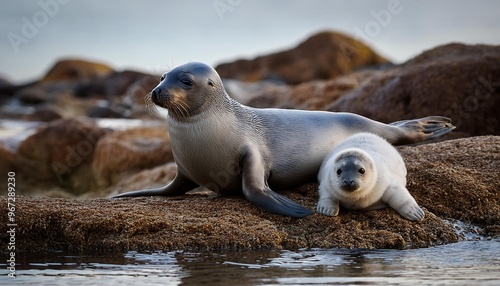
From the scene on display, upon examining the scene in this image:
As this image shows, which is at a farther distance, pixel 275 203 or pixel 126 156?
pixel 126 156

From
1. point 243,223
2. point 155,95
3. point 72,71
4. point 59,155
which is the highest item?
point 72,71

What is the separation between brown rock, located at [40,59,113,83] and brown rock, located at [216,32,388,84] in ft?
56.7

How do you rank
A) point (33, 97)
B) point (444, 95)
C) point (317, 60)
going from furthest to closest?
1. point (33, 97)
2. point (317, 60)
3. point (444, 95)

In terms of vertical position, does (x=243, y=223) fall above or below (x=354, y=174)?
below

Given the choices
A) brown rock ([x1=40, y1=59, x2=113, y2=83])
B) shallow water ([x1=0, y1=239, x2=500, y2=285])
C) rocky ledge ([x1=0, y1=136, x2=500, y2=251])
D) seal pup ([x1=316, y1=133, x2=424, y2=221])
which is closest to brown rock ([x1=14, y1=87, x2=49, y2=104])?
brown rock ([x1=40, y1=59, x2=113, y2=83])

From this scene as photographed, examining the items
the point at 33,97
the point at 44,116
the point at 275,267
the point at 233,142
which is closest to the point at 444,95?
the point at 233,142

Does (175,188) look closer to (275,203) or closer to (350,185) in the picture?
(275,203)

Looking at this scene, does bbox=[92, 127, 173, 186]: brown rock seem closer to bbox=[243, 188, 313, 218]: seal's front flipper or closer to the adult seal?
the adult seal

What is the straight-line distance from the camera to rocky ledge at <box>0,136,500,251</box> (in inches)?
239

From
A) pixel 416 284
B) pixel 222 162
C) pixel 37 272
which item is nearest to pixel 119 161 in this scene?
pixel 222 162

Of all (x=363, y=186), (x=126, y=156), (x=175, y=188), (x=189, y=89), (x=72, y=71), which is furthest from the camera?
(x=72, y=71)

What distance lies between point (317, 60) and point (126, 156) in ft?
82.0

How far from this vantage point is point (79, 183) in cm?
1392

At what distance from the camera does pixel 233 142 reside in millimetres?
7184
